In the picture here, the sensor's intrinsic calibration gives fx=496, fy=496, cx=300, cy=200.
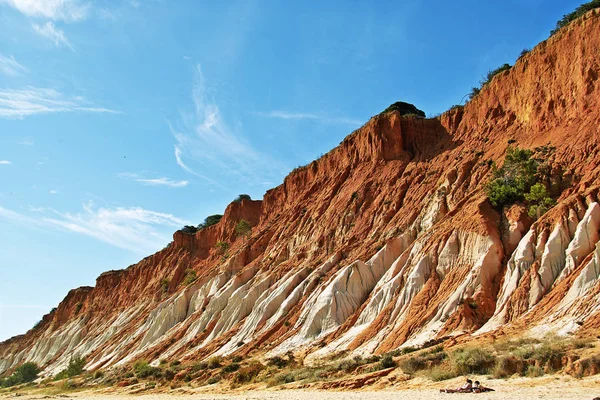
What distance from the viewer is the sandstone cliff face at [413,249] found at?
22500 mm

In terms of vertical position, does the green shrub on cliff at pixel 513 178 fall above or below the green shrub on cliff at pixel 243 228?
below

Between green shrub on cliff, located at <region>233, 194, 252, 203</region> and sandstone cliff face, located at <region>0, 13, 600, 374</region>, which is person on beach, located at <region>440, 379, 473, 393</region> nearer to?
sandstone cliff face, located at <region>0, 13, 600, 374</region>

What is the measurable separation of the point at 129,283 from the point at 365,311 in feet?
160

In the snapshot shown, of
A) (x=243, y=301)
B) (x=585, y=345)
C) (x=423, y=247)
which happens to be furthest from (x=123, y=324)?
(x=585, y=345)

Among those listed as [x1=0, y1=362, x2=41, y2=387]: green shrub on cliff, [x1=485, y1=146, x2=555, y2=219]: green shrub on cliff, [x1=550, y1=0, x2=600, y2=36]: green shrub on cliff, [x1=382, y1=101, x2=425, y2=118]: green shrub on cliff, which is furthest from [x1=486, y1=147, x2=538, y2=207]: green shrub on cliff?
[x1=0, y1=362, x2=41, y2=387]: green shrub on cliff

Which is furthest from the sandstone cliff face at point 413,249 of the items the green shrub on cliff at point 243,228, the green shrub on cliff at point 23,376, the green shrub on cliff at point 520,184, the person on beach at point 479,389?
the person on beach at point 479,389

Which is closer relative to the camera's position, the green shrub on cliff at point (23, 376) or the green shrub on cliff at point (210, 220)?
the green shrub on cliff at point (23, 376)

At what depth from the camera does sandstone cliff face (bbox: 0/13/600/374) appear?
22.5 metres

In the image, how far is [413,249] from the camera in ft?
97.9

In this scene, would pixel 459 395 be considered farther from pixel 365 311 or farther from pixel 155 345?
pixel 155 345

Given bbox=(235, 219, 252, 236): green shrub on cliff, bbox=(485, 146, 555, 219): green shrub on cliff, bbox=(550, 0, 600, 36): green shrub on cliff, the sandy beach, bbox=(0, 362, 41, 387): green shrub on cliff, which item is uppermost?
bbox=(550, 0, 600, 36): green shrub on cliff

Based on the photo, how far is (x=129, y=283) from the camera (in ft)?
224

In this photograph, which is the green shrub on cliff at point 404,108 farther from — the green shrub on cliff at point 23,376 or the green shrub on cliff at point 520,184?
the green shrub on cliff at point 23,376

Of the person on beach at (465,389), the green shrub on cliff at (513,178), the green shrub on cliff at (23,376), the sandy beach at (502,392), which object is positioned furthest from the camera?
the green shrub on cliff at (23,376)
